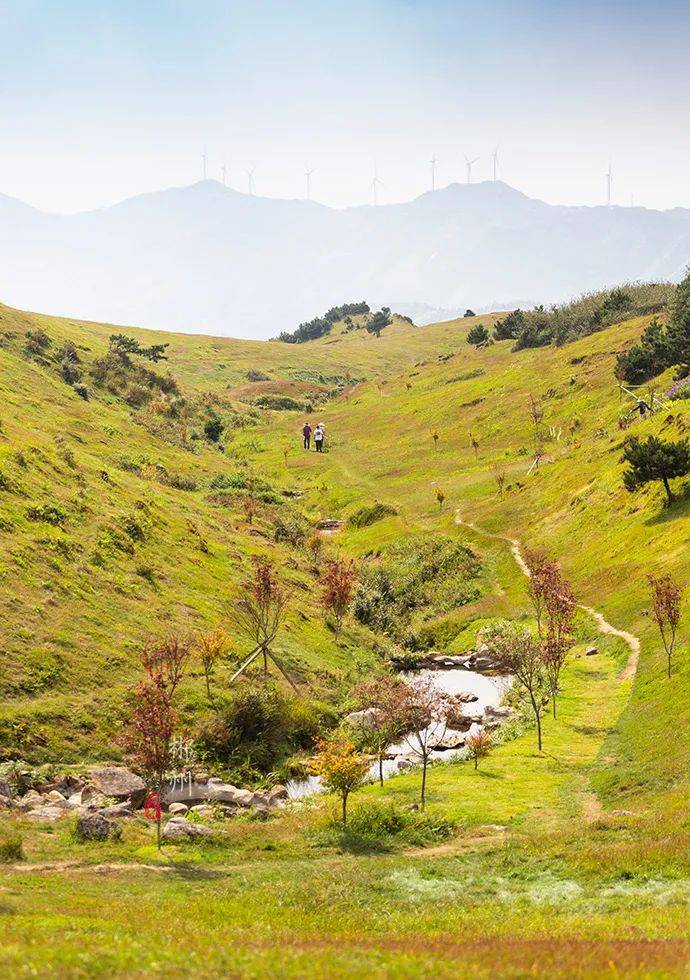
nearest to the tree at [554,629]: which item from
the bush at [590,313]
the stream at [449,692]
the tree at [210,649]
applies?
the stream at [449,692]

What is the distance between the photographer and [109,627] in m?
39.6

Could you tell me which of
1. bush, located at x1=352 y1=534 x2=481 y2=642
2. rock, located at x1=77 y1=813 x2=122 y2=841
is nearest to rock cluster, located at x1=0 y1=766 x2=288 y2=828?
rock, located at x1=77 y1=813 x2=122 y2=841

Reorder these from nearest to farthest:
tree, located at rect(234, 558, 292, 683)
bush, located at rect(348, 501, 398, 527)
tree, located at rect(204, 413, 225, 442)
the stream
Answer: the stream < tree, located at rect(234, 558, 292, 683) < bush, located at rect(348, 501, 398, 527) < tree, located at rect(204, 413, 225, 442)

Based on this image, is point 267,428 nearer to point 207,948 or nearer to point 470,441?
point 470,441

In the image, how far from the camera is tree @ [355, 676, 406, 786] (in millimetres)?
32719

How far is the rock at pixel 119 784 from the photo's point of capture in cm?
2964

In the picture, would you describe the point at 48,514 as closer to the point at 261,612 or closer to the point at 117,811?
the point at 261,612

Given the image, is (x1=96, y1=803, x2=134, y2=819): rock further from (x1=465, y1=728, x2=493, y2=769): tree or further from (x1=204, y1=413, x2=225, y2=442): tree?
(x1=204, y1=413, x2=225, y2=442): tree

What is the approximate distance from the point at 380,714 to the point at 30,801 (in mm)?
13407

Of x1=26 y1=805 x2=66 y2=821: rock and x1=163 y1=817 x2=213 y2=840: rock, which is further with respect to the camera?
x1=26 y1=805 x2=66 y2=821: rock

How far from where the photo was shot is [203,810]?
2997cm

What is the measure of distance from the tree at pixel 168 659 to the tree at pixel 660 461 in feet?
116

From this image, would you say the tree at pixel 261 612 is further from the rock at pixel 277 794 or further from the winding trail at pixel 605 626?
the winding trail at pixel 605 626

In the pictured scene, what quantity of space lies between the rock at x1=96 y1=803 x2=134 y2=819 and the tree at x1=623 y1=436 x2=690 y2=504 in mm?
43604
